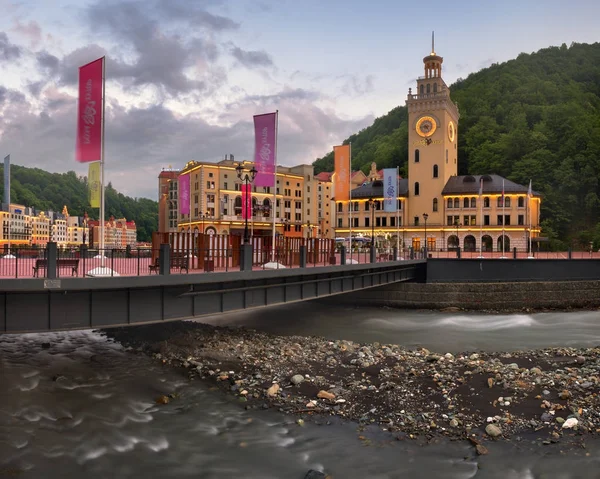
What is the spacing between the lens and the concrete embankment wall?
42.8 meters

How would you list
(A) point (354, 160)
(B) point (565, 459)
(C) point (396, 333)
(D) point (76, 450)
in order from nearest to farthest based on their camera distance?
(B) point (565, 459), (D) point (76, 450), (C) point (396, 333), (A) point (354, 160)

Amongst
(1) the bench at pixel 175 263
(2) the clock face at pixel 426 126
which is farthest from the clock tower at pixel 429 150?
(1) the bench at pixel 175 263

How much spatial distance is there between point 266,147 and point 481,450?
20805 millimetres

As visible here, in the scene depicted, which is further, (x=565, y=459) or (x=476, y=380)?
(x=476, y=380)

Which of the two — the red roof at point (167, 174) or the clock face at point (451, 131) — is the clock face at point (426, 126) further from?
the red roof at point (167, 174)

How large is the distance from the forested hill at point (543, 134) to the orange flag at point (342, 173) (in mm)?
59985

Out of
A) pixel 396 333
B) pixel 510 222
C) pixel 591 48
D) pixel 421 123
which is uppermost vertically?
pixel 591 48

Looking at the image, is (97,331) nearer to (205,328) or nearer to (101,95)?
(205,328)

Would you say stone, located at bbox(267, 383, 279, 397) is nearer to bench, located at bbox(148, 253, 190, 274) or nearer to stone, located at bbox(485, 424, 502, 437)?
bench, located at bbox(148, 253, 190, 274)

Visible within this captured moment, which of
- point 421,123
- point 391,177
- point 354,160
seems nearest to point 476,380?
point 391,177

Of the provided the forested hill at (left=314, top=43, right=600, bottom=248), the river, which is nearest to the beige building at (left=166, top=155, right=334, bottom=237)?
the forested hill at (left=314, top=43, right=600, bottom=248)

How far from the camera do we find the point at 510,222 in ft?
281

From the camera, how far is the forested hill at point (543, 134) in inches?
3967

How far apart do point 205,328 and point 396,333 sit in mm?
11764
